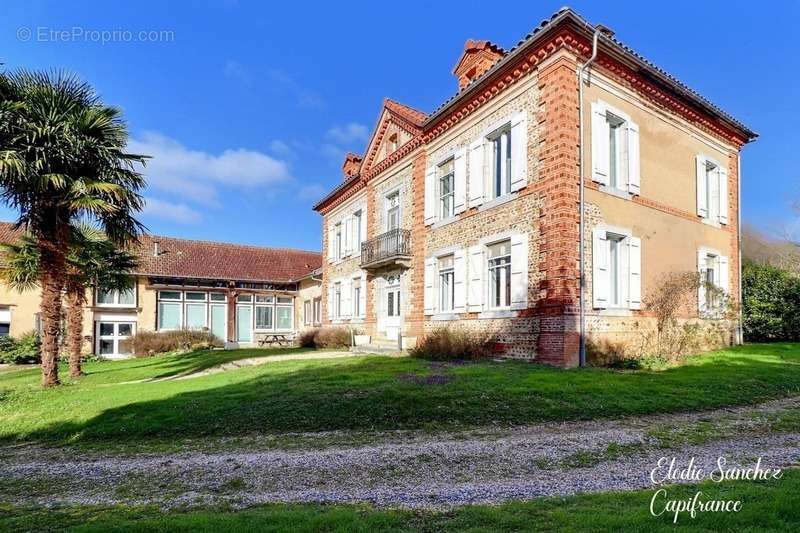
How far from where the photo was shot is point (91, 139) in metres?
11.5

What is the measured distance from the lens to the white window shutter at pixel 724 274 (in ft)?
52.0

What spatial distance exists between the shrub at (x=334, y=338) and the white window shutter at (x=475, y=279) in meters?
7.38

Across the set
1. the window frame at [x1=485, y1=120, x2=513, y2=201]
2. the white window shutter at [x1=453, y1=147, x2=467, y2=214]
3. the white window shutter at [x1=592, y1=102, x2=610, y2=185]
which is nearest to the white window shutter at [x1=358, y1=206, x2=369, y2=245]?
the white window shutter at [x1=453, y1=147, x2=467, y2=214]

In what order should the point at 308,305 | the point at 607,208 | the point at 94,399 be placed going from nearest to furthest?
the point at 94,399
the point at 607,208
the point at 308,305

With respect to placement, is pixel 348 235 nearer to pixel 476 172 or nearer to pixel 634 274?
pixel 476 172

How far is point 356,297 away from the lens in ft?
74.1

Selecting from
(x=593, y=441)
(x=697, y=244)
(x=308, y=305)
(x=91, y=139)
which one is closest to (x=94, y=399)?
(x=91, y=139)

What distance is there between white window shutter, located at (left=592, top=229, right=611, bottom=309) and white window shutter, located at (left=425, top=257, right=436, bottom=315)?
5534mm

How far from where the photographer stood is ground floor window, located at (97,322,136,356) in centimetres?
2616

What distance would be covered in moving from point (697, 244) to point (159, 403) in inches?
593

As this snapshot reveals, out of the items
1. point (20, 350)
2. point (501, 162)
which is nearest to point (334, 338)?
point (501, 162)

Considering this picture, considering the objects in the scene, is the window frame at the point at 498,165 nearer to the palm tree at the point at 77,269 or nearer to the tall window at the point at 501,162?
the tall window at the point at 501,162

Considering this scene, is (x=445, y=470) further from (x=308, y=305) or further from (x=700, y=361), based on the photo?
(x=308, y=305)

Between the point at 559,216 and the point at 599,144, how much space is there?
8.15ft
